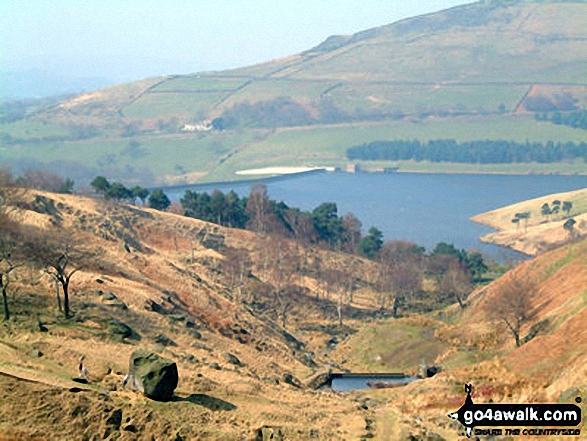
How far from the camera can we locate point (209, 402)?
26.6m

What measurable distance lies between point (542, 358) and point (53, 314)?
21.3 m

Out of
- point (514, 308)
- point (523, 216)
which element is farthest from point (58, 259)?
point (523, 216)

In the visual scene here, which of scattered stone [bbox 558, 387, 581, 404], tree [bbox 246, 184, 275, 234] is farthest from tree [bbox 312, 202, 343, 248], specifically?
scattered stone [bbox 558, 387, 581, 404]

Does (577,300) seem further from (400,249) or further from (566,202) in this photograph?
(566,202)

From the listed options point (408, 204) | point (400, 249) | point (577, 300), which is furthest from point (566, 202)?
point (577, 300)

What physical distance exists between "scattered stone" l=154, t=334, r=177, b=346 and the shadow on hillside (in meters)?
9.88

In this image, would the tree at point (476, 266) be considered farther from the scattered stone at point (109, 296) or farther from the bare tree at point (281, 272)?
the scattered stone at point (109, 296)

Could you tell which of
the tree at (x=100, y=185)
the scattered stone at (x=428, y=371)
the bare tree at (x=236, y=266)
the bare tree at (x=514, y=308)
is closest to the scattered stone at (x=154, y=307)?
the scattered stone at (x=428, y=371)

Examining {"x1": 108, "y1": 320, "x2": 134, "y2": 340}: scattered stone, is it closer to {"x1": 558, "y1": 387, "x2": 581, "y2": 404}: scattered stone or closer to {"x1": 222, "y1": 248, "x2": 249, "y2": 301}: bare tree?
{"x1": 558, "y1": 387, "x2": 581, "y2": 404}: scattered stone

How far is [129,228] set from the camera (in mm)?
83625

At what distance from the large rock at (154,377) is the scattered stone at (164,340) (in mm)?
10622

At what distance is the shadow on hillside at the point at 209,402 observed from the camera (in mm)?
26219

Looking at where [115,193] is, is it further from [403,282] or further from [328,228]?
[403,282]

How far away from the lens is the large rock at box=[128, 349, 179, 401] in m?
25.3
